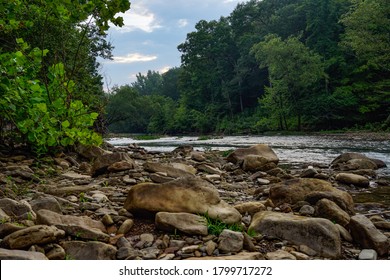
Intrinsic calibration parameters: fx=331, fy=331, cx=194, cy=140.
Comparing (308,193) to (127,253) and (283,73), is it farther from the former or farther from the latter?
(283,73)

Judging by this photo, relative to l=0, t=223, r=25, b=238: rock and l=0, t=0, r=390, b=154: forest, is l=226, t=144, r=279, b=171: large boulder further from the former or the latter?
l=0, t=223, r=25, b=238: rock

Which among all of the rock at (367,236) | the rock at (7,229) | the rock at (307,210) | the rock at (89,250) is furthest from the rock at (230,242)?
the rock at (7,229)

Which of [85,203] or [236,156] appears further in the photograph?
[236,156]

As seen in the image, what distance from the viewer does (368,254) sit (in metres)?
3.32

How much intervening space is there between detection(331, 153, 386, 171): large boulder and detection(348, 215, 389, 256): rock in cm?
680

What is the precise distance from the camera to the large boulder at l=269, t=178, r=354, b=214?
199 inches

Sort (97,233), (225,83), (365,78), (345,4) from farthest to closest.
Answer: (225,83) → (345,4) → (365,78) → (97,233)

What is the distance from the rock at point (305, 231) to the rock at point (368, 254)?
211 millimetres

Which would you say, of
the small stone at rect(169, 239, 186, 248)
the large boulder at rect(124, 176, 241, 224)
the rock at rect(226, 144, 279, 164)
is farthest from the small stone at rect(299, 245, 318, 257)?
the rock at rect(226, 144, 279, 164)

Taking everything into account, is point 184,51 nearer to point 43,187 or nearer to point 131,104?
point 131,104

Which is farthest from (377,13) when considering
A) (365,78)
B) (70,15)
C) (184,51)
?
(184,51)

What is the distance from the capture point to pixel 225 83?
61.1 metres

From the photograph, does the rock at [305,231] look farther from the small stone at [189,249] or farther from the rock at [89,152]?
the rock at [89,152]
